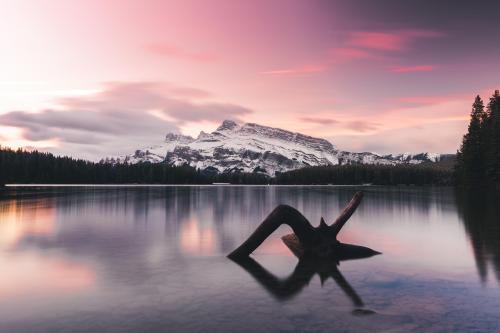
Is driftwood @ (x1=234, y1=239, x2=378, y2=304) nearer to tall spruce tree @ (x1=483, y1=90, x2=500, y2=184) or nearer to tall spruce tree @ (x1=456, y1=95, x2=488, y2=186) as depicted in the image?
tall spruce tree @ (x1=483, y1=90, x2=500, y2=184)

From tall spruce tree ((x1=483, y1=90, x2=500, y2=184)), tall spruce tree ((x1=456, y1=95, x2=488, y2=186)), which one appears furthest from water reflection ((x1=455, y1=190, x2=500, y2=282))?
tall spruce tree ((x1=456, y1=95, x2=488, y2=186))

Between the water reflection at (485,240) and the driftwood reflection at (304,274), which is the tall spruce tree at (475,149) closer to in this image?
the water reflection at (485,240)

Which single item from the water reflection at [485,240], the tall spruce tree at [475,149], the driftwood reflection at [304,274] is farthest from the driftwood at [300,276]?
the tall spruce tree at [475,149]

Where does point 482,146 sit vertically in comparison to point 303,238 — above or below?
above

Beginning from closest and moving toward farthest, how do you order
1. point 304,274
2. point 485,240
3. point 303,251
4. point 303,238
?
1. point 304,274
2. point 303,238
3. point 303,251
4. point 485,240

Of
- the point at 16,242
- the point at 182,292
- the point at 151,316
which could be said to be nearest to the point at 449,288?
the point at 182,292

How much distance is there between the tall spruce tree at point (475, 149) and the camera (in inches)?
4050

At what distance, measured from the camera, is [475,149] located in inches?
4045

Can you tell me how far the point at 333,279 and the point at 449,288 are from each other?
397 cm

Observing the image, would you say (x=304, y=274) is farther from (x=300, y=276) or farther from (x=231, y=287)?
(x=231, y=287)

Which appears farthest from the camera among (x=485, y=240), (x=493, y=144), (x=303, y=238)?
(x=493, y=144)

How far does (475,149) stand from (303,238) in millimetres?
99100

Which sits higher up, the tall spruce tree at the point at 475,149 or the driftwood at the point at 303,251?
the tall spruce tree at the point at 475,149

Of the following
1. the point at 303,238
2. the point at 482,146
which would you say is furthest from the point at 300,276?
the point at 482,146
